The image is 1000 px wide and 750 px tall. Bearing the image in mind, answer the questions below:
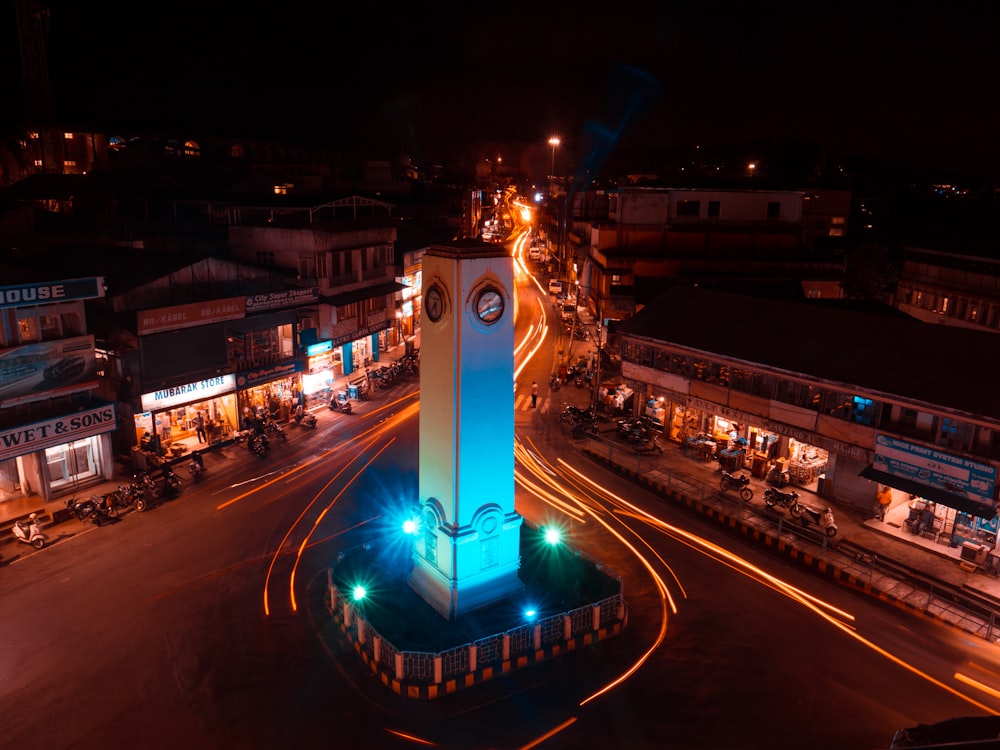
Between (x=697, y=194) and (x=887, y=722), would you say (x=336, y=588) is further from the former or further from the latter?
(x=697, y=194)

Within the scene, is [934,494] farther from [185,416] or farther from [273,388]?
[185,416]

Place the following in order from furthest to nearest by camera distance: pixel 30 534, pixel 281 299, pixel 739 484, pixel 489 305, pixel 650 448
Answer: pixel 281 299 < pixel 650 448 < pixel 739 484 < pixel 30 534 < pixel 489 305

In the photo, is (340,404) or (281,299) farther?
(340,404)

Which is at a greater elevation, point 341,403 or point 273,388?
point 273,388

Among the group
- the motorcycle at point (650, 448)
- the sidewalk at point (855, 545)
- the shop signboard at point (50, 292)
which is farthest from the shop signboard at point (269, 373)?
the motorcycle at point (650, 448)

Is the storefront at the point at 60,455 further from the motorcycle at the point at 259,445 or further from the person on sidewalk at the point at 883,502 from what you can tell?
the person on sidewalk at the point at 883,502

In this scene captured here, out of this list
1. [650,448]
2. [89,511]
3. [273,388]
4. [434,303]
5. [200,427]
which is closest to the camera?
[434,303]

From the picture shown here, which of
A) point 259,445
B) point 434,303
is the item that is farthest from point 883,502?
point 259,445
